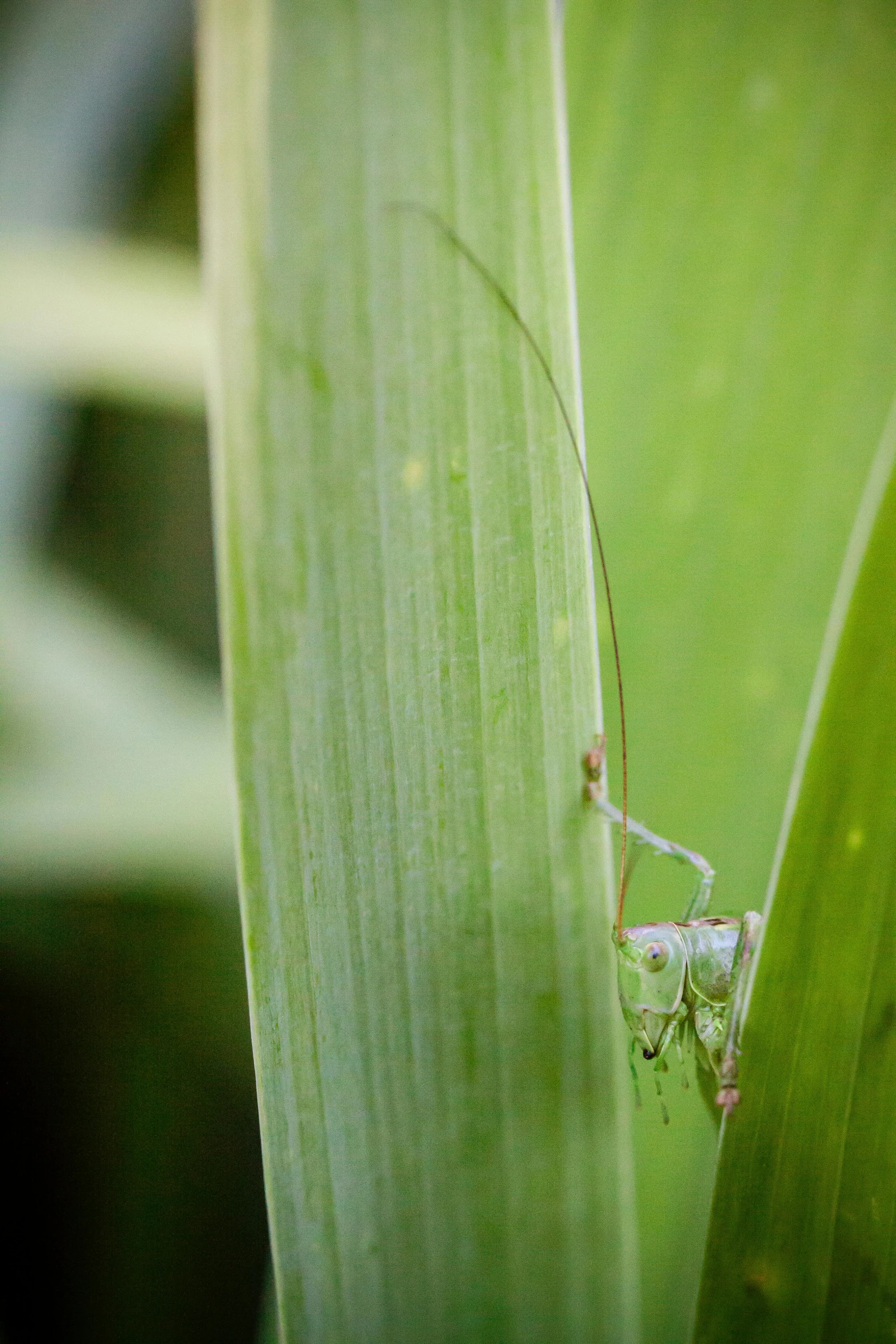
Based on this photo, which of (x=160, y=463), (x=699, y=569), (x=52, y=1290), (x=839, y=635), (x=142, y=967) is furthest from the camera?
(x=160, y=463)

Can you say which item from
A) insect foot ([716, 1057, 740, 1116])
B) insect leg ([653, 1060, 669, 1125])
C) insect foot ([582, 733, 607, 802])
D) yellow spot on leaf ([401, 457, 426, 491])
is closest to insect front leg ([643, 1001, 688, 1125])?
insect leg ([653, 1060, 669, 1125])

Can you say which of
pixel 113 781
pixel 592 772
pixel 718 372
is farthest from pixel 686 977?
pixel 113 781

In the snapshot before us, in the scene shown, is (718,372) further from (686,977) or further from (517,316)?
(686,977)

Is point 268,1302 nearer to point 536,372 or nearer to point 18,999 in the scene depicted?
point 18,999

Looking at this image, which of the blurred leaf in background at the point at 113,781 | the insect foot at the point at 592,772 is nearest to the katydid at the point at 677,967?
the insect foot at the point at 592,772

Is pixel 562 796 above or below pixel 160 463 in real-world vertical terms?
below

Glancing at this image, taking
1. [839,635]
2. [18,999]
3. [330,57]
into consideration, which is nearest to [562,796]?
[839,635]

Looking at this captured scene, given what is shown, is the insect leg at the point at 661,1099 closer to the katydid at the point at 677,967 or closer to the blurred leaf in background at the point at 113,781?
the katydid at the point at 677,967

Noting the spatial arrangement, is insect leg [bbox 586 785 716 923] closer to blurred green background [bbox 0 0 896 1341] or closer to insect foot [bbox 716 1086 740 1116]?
blurred green background [bbox 0 0 896 1341]
